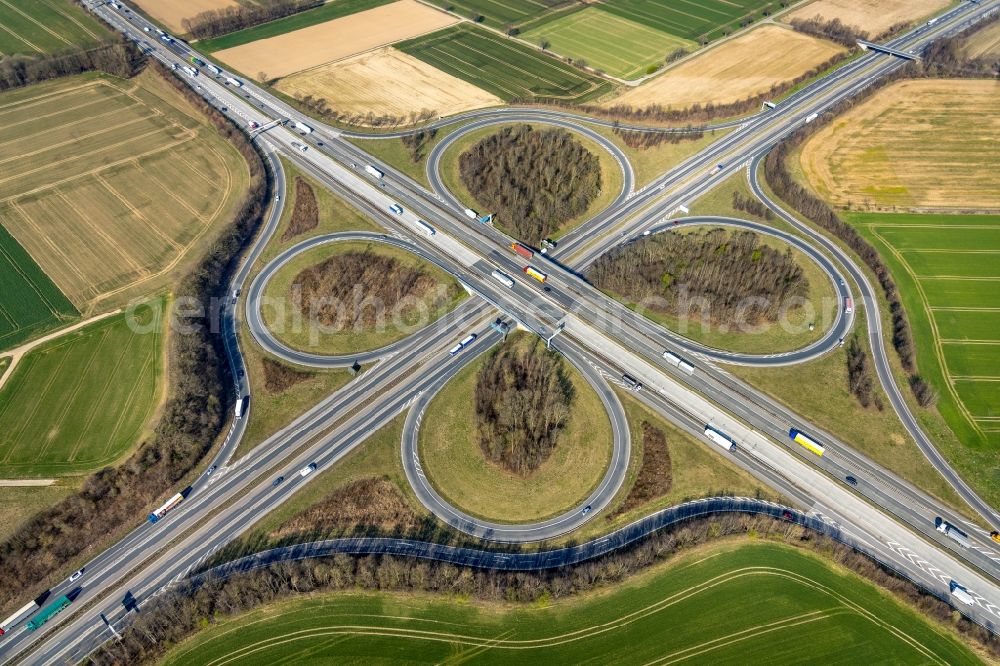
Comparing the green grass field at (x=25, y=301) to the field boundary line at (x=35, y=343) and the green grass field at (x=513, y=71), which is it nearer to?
the field boundary line at (x=35, y=343)

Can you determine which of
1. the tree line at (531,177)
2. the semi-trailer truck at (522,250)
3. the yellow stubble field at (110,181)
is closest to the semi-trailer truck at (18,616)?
the yellow stubble field at (110,181)

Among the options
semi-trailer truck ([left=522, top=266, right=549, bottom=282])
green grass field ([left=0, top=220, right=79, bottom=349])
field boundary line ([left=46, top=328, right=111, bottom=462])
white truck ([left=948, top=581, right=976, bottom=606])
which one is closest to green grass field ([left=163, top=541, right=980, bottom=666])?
white truck ([left=948, top=581, right=976, bottom=606])

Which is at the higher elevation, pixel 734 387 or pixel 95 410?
pixel 734 387

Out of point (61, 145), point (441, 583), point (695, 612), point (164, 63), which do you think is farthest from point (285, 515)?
point (164, 63)

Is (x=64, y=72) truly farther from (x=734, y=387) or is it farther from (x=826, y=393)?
(x=826, y=393)

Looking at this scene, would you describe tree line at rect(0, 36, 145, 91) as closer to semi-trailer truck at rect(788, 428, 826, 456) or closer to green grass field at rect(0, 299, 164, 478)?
green grass field at rect(0, 299, 164, 478)

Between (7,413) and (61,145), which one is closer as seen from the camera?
(7,413)
